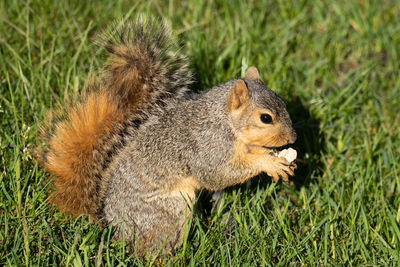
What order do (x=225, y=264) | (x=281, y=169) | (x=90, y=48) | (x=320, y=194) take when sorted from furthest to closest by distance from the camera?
(x=90, y=48), (x=320, y=194), (x=281, y=169), (x=225, y=264)

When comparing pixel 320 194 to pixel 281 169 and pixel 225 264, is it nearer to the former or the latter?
pixel 281 169

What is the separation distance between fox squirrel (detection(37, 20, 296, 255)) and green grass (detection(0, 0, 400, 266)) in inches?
4.4

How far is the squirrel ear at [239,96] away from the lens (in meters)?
2.01

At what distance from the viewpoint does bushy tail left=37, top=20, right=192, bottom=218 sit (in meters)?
2.07

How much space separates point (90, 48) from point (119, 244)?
1.26m

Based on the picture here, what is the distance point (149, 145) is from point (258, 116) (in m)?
0.47

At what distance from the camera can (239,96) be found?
6.72ft

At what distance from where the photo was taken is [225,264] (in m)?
1.99

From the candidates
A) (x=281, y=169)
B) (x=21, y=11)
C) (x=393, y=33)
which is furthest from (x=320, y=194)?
(x=21, y=11)

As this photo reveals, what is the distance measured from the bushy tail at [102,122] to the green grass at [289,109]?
0.12m

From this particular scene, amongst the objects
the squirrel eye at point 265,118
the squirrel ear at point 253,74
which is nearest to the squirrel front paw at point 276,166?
the squirrel eye at point 265,118

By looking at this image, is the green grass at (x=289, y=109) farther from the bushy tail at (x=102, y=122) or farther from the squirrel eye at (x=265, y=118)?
the squirrel eye at (x=265, y=118)

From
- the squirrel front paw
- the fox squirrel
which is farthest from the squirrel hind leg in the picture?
the squirrel front paw

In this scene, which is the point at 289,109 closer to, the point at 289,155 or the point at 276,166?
the point at 289,155
